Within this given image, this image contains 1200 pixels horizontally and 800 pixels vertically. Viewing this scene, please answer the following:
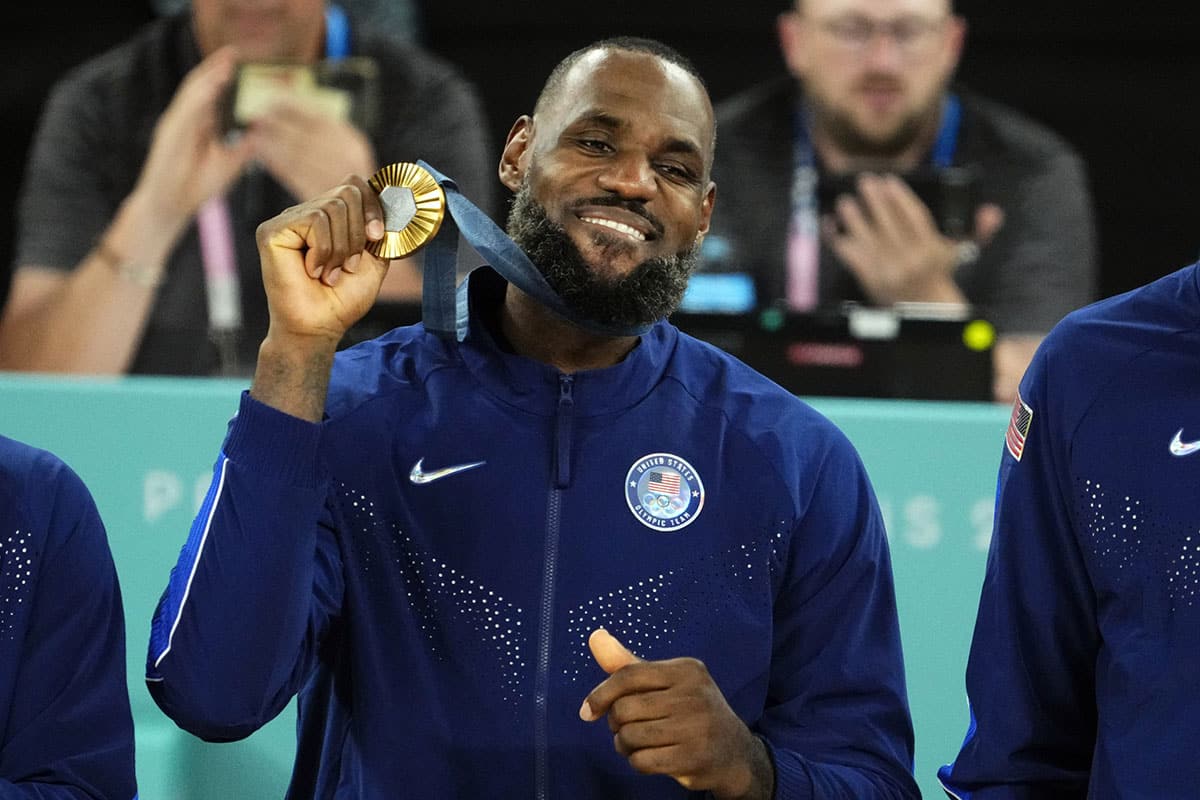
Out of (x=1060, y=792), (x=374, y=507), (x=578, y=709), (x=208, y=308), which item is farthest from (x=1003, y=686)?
(x=208, y=308)

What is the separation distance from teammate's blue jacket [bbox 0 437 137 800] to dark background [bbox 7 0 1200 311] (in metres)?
3.88

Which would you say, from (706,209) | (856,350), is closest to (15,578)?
(706,209)

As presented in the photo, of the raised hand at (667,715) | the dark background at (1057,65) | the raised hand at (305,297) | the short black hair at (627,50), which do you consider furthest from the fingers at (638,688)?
the dark background at (1057,65)

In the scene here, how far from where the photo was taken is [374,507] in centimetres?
182

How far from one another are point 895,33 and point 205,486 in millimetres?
3384

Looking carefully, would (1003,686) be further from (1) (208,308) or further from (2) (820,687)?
(1) (208,308)

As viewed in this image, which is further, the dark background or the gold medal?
the dark background

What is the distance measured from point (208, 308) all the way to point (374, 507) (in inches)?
150

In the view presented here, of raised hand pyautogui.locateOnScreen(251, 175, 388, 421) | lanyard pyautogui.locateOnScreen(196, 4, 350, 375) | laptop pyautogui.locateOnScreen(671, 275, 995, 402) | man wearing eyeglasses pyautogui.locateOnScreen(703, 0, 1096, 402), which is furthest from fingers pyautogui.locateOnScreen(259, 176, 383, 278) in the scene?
lanyard pyautogui.locateOnScreen(196, 4, 350, 375)

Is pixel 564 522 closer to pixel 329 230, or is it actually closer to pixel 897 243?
pixel 329 230

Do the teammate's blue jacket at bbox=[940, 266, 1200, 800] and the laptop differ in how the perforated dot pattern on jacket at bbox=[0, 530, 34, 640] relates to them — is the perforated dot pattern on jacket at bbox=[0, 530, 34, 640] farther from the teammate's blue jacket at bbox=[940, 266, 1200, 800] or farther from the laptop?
the laptop

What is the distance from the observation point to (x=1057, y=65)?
18.2 feet

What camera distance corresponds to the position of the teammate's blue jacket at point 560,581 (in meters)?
1.78

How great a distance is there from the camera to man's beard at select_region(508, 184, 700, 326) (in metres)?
1.87
